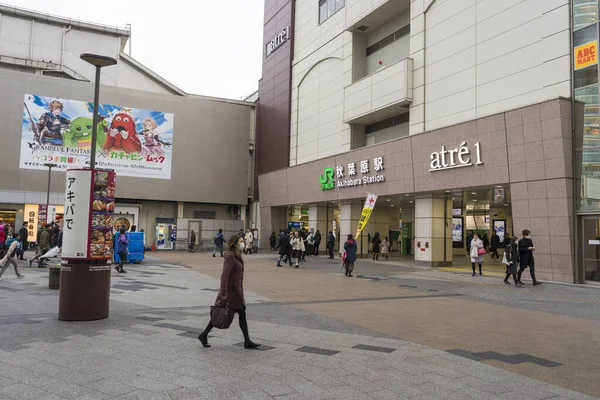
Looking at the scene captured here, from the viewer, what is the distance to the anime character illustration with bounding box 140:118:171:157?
1495 inches

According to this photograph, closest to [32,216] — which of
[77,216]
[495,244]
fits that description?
[77,216]

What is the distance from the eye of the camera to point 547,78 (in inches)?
688

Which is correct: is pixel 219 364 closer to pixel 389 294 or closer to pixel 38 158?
pixel 389 294

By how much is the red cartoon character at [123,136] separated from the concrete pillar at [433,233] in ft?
76.7

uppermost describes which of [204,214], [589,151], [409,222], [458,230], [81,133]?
[81,133]

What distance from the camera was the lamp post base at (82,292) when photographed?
8156 mm

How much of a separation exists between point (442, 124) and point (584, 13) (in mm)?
7305

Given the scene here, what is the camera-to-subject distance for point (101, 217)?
338 inches

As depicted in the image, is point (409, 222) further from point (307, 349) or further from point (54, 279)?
point (307, 349)

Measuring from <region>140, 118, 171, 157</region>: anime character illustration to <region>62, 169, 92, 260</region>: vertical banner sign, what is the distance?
30.8m

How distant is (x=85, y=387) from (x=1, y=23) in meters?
43.1

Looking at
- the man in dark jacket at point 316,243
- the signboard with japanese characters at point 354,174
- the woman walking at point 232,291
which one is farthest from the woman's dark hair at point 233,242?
the man in dark jacket at point 316,243

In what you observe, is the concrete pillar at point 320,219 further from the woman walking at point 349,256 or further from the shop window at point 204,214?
the woman walking at point 349,256

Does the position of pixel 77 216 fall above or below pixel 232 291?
above
